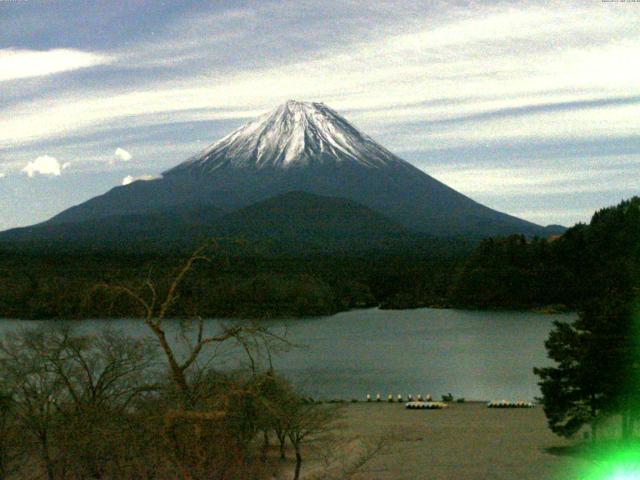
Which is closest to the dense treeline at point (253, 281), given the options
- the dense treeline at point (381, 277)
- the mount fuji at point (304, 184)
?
the dense treeline at point (381, 277)

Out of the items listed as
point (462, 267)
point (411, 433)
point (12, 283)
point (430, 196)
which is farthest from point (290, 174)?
point (411, 433)

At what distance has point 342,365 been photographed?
2716cm

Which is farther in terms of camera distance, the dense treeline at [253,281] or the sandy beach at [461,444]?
the dense treeline at [253,281]

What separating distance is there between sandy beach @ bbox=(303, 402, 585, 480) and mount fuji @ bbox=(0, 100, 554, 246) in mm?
78290

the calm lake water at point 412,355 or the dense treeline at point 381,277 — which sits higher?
the dense treeline at point 381,277

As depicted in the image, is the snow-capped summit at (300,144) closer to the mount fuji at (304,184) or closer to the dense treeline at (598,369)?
the mount fuji at (304,184)

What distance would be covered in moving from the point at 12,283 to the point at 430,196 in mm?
70547

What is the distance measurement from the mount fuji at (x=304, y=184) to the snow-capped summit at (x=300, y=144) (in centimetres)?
13

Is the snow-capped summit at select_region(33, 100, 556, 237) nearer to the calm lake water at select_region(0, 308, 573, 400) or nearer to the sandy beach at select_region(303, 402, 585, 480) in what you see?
the calm lake water at select_region(0, 308, 573, 400)

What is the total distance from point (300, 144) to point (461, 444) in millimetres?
102678

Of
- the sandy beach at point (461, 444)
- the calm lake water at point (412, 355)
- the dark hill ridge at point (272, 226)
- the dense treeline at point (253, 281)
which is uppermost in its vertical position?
the dark hill ridge at point (272, 226)

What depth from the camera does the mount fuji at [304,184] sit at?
334ft

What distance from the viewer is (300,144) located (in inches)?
4537

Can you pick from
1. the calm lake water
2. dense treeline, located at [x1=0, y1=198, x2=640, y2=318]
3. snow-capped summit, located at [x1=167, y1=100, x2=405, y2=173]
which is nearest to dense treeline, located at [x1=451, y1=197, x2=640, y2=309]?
dense treeline, located at [x1=0, y1=198, x2=640, y2=318]
